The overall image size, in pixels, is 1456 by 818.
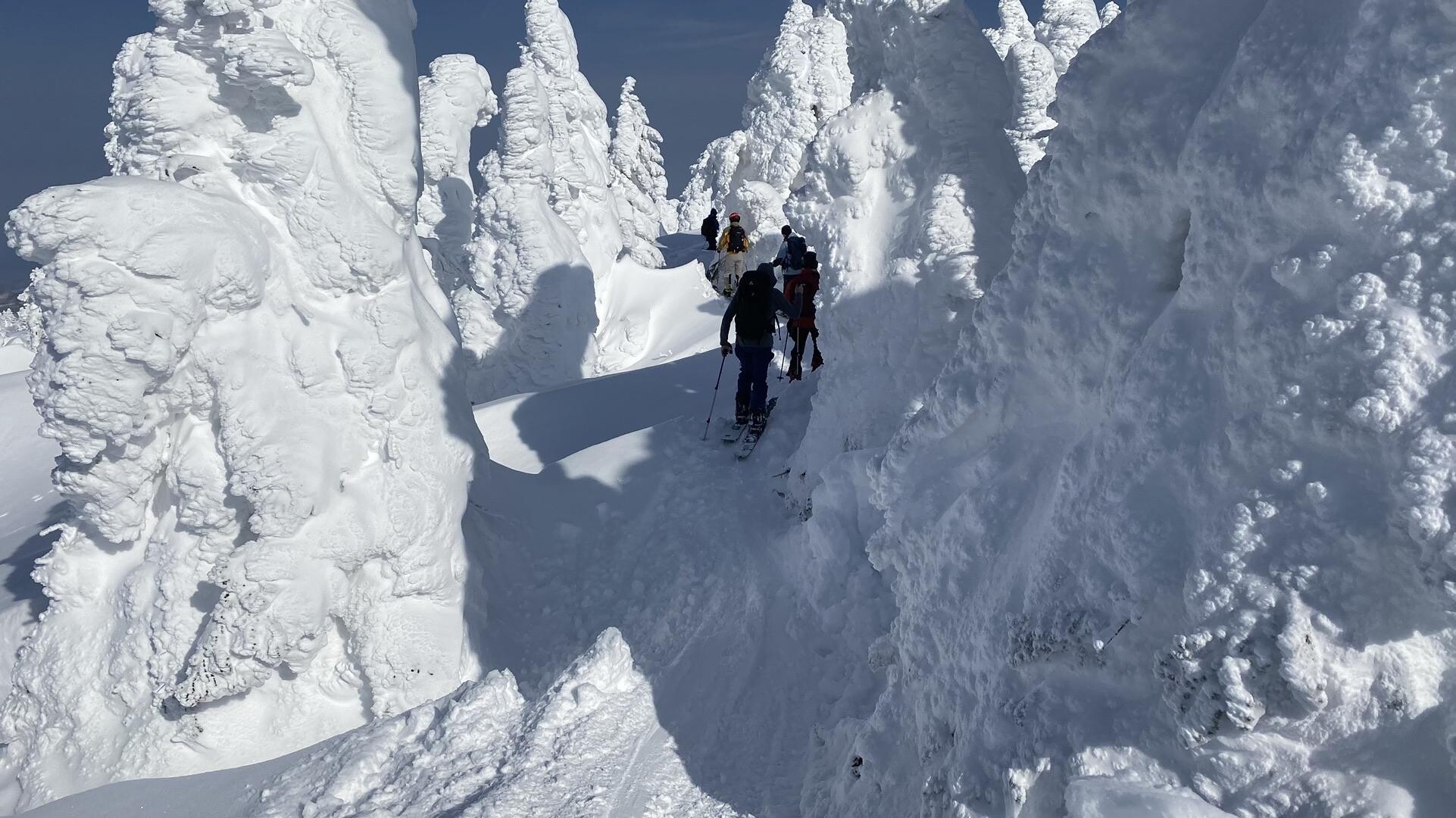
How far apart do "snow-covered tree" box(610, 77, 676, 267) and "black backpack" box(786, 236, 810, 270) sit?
16.2 meters

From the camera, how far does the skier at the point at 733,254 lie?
15938 millimetres

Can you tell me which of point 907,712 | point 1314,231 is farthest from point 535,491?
point 1314,231

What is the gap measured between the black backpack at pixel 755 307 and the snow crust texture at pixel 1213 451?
178 inches

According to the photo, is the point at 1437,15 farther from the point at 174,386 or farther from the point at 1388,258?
the point at 174,386

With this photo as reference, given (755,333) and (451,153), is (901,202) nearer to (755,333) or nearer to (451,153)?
(755,333)

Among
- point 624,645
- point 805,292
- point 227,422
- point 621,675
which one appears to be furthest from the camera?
point 805,292

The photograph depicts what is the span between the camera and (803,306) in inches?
401

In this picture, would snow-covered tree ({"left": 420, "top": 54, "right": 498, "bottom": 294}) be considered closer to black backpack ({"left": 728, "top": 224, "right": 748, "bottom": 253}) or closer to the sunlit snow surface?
black backpack ({"left": 728, "top": 224, "right": 748, "bottom": 253})

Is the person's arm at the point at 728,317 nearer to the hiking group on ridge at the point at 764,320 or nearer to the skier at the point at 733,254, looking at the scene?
the hiking group on ridge at the point at 764,320

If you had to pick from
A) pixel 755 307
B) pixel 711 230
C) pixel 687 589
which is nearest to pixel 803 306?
pixel 755 307

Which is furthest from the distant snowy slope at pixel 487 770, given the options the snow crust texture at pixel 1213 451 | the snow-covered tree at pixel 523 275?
the snow-covered tree at pixel 523 275

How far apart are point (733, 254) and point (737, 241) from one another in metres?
0.79

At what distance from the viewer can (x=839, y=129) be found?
789cm

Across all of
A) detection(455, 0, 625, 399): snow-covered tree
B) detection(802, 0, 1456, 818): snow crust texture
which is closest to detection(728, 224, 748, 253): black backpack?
detection(455, 0, 625, 399): snow-covered tree
